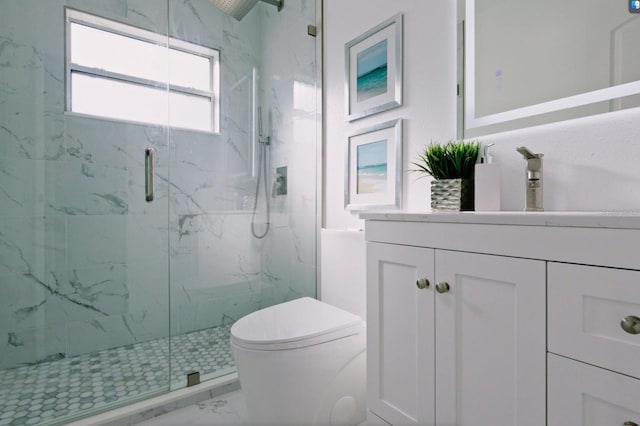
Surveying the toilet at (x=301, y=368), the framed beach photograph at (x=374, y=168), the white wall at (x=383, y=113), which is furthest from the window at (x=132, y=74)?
the toilet at (x=301, y=368)

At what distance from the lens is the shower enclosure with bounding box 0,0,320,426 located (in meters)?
1.76

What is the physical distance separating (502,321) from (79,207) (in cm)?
202

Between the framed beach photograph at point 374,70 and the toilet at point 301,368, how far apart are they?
982 mm

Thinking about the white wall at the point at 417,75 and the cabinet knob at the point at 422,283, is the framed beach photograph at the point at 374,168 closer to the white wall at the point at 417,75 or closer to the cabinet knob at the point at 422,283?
the white wall at the point at 417,75

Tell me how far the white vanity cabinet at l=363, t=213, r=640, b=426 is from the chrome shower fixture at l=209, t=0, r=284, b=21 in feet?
5.55

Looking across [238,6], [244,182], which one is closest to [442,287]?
[244,182]

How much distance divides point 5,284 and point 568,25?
2.60 meters

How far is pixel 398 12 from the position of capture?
1510 mm

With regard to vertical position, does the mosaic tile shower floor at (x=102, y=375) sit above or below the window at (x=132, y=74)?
below

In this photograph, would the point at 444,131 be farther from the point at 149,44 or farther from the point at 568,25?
the point at 149,44

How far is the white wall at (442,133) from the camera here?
2.99 ft

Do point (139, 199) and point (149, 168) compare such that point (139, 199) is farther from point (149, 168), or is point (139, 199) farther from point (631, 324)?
point (631, 324)

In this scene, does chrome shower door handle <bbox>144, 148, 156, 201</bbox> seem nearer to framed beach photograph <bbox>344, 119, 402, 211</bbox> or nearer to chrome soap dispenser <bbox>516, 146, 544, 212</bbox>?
framed beach photograph <bbox>344, 119, 402, 211</bbox>

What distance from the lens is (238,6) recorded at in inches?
81.7
